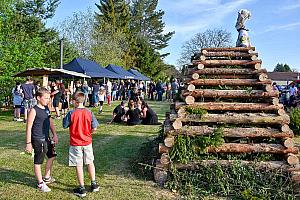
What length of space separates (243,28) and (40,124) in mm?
6484

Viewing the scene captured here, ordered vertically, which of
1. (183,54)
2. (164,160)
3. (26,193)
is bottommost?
(26,193)

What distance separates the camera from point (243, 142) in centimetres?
659

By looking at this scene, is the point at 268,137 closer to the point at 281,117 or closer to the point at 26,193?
the point at 281,117

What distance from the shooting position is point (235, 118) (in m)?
6.74

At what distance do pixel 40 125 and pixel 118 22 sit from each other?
50.9m

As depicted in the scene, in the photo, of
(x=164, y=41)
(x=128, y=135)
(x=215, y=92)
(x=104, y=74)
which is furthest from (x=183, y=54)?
(x=215, y=92)

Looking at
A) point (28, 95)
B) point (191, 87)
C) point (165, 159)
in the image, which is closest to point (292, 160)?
point (165, 159)

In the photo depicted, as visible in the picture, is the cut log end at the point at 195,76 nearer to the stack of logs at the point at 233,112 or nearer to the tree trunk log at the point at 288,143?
the stack of logs at the point at 233,112

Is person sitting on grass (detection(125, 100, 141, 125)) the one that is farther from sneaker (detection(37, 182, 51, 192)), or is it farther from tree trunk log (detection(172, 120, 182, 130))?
sneaker (detection(37, 182, 51, 192))

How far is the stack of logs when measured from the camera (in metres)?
6.34

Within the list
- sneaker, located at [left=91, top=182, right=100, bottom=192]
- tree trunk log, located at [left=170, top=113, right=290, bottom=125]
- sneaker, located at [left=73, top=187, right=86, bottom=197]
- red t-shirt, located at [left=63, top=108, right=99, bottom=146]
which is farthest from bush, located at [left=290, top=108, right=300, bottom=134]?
sneaker, located at [left=73, top=187, right=86, bottom=197]

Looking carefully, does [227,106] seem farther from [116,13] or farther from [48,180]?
[116,13]

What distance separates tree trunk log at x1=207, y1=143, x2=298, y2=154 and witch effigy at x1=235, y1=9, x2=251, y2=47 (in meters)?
4.19

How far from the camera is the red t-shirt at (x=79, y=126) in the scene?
5652 millimetres
